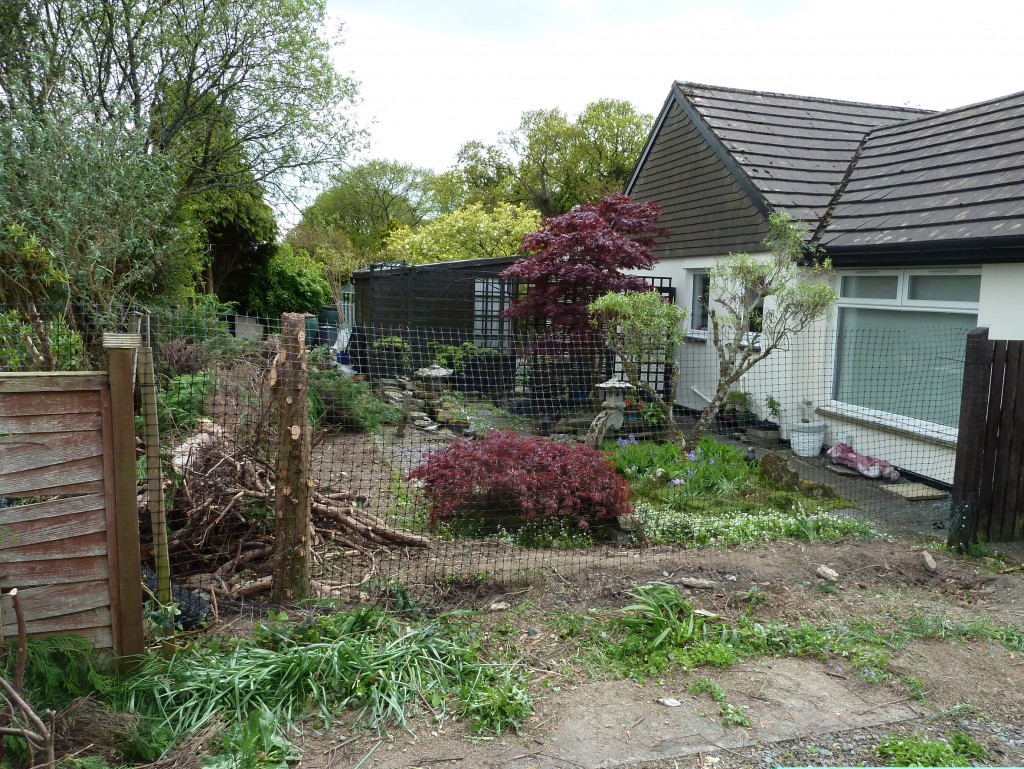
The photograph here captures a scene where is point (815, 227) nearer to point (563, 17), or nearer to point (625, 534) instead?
point (563, 17)

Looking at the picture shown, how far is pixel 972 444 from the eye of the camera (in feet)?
18.6

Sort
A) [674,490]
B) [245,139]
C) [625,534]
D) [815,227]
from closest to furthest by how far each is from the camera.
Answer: [625,534] < [674,490] < [815,227] < [245,139]

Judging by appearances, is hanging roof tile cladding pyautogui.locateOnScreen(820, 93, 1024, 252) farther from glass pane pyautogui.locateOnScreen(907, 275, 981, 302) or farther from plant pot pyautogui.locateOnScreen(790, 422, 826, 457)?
plant pot pyautogui.locateOnScreen(790, 422, 826, 457)

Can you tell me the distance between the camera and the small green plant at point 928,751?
9.42 ft

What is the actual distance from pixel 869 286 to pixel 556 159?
3055 centimetres

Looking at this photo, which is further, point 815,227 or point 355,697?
point 815,227

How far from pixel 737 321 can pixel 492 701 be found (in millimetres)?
6074

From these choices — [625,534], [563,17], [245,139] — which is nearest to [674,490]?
[625,534]

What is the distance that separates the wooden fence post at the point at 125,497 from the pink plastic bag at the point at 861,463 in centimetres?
744

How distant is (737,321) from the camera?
818 cm

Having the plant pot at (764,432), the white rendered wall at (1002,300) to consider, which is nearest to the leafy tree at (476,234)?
the plant pot at (764,432)

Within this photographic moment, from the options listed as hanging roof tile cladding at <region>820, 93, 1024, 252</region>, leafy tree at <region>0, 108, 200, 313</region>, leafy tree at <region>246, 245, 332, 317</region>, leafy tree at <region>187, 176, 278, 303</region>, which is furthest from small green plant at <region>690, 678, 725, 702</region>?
leafy tree at <region>246, 245, 332, 317</region>

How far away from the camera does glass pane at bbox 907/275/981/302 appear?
737cm

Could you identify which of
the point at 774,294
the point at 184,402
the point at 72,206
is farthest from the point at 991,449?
the point at 72,206
